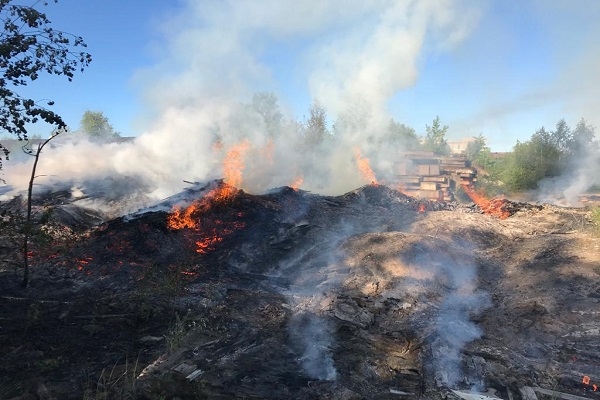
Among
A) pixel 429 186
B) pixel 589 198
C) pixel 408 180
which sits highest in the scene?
pixel 408 180

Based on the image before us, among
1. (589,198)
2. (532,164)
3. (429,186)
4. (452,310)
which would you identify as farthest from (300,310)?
(532,164)

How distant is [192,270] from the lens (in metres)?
10.5

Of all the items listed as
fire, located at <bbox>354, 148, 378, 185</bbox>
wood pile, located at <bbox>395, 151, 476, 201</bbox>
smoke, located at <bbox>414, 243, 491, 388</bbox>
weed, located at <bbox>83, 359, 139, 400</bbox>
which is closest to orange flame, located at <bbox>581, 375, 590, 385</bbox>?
smoke, located at <bbox>414, 243, 491, 388</bbox>

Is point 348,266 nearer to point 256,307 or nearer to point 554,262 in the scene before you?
point 256,307

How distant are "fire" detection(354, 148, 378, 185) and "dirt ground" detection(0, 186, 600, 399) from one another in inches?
361

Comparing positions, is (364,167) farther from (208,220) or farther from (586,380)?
(586,380)

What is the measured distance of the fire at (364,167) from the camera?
23156 mm

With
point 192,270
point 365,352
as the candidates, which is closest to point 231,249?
point 192,270

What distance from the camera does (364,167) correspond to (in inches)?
920

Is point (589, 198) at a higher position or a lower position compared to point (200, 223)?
lower

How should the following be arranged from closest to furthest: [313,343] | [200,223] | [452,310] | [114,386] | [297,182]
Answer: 1. [114,386]
2. [313,343]
3. [452,310]
4. [200,223]
5. [297,182]

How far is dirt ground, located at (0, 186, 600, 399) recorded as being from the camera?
559cm

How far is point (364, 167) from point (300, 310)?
16463 millimetres

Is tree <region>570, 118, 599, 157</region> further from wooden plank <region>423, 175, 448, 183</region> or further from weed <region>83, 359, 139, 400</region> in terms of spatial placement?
weed <region>83, 359, 139, 400</region>
